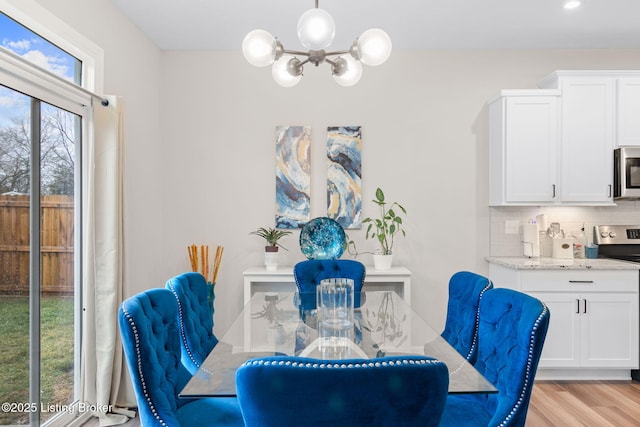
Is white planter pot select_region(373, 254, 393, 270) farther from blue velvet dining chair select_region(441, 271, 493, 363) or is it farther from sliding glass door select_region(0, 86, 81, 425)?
sliding glass door select_region(0, 86, 81, 425)

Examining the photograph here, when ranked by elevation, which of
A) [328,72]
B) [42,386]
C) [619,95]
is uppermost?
[328,72]

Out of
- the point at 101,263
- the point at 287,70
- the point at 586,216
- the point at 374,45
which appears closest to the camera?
the point at 374,45

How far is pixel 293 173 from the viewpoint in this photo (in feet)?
13.1

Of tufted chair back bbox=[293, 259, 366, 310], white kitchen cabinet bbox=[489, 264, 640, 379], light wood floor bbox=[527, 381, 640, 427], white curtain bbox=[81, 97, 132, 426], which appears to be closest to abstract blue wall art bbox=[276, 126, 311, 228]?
tufted chair back bbox=[293, 259, 366, 310]

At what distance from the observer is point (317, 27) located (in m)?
1.88

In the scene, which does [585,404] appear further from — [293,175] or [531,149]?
[293,175]

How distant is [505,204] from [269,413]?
127 inches

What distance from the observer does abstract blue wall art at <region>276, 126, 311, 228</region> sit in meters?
4.00

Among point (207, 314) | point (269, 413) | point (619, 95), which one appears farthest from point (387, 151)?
point (269, 413)

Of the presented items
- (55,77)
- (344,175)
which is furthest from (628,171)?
(55,77)

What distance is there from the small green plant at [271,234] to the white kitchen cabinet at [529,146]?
187 centimetres

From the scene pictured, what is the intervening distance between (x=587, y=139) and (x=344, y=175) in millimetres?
1961

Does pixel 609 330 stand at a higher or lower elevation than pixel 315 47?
lower

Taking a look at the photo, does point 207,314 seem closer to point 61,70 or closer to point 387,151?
point 61,70
